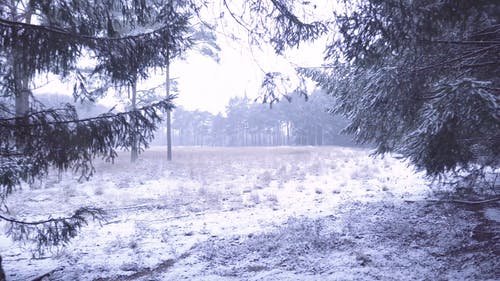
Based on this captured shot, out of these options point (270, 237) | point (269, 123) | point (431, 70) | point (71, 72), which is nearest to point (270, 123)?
point (269, 123)

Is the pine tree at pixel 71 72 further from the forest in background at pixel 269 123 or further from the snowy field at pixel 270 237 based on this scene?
the forest in background at pixel 269 123

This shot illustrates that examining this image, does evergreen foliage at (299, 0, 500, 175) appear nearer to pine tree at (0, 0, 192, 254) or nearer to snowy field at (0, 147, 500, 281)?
snowy field at (0, 147, 500, 281)

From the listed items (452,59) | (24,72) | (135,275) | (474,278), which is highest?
(452,59)

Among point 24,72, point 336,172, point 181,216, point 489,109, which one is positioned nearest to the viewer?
point 489,109

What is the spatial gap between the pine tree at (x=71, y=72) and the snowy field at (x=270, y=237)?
91.9 inches

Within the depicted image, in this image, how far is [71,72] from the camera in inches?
171

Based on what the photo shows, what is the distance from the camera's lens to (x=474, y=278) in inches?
159

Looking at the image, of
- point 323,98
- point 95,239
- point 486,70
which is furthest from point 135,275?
point 323,98

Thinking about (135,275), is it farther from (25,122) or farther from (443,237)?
(443,237)

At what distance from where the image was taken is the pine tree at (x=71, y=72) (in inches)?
139

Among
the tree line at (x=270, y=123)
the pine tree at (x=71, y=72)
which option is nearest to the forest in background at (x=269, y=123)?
the tree line at (x=270, y=123)

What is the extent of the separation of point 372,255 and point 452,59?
3548 millimetres

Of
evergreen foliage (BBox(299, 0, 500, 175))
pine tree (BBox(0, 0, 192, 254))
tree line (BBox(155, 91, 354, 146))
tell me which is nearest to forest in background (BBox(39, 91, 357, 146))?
tree line (BBox(155, 91, 354, 146))

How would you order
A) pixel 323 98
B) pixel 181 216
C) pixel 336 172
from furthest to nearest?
pixel 323 98 < pixel 336 172 < pixel 181 216
